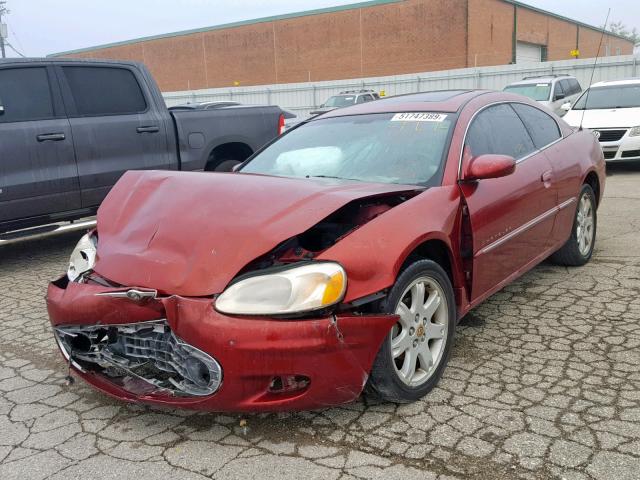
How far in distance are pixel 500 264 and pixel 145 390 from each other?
2.21 meters

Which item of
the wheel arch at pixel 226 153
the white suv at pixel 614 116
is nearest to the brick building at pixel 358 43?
the white suv at pixel 614 116

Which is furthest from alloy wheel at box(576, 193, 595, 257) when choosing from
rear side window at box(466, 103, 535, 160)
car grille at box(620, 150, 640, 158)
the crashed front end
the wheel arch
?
car grille at box(620, 150, 640, 158)

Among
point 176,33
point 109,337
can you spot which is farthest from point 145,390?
point 176,33

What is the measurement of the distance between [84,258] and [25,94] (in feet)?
10.5

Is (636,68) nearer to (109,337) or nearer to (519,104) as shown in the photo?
(519,104)

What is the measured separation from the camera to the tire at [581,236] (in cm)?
506

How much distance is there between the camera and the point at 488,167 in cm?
339

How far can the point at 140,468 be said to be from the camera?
2537 millimetres

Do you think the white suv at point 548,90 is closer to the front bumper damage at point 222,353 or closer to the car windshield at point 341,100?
the car windshield at point 341,100

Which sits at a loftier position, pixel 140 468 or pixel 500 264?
pixel 500 264

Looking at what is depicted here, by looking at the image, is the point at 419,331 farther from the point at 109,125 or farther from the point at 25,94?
the point at 25,94

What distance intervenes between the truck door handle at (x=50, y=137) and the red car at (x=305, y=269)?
8.51 feet

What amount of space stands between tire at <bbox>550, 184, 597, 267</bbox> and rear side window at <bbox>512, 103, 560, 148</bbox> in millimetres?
578

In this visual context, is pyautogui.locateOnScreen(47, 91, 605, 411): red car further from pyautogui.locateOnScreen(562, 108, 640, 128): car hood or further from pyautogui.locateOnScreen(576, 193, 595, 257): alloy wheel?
pyautogui.locateOnScreen(562, 108, 640, 128): car hood
